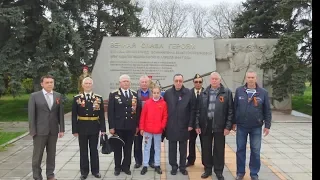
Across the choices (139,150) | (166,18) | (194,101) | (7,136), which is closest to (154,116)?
(194,101)

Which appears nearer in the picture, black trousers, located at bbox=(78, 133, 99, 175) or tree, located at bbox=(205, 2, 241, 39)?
black trousers, located at bbox=(78, 133, 99, 175)

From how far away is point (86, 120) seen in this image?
5.06m

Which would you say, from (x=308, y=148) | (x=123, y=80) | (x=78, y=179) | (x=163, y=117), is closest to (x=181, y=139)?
(x=163, y=117)

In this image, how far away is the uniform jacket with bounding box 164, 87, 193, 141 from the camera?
527 cm

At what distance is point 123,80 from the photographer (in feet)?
17.4

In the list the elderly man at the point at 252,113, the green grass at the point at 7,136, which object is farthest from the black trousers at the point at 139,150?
the green grass at the point at 7,136

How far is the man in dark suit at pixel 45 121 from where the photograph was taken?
15.8 feet

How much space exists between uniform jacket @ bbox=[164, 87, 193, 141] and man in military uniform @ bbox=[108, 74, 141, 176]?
1.75 feet

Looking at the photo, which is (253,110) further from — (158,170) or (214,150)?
(158,170)

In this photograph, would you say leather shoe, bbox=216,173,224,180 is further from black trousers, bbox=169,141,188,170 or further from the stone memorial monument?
the stone memorial monument

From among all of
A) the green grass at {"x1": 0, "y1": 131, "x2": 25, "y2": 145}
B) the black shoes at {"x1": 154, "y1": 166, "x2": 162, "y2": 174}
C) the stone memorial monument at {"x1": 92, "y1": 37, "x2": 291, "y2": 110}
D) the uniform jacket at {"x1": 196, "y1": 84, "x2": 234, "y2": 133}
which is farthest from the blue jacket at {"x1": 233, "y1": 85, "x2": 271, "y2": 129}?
the stone memorial monument at {"x1": 92, "y1": 37, "x2": 291, "y2": 110}

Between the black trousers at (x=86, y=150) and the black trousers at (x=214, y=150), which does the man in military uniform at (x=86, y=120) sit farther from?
the black trousers at (x=214, y=150)

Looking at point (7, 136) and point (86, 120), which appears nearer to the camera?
point (86, 120)

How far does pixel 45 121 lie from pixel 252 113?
9.45 feet
